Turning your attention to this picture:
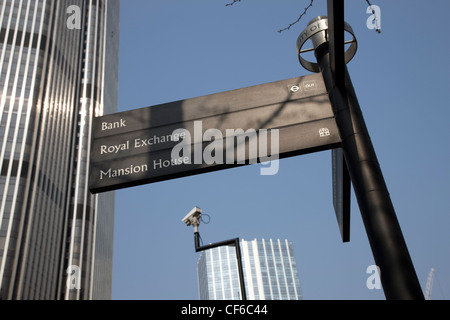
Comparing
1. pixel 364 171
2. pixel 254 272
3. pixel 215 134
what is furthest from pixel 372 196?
pixel 254 272

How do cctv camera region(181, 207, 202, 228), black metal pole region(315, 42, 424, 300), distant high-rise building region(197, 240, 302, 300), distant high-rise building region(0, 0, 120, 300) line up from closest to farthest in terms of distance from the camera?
black metal pole region(315, 42, 424, 300) < cctv camera region(181, 207, 202, 228) < distant high-rise building region(0, 0, 120, 300) < distant high-rise building region(197, 240, 302, 300)

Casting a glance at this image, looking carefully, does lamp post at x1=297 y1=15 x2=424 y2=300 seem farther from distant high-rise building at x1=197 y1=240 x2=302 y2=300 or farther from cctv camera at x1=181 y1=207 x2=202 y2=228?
distant high-rise building at x1=197 y1=240 x2=302 y2=300

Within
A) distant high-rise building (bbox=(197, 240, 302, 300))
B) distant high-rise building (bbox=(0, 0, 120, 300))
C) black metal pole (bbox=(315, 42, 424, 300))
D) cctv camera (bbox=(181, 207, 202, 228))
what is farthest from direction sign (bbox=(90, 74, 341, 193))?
distant high-rise building (bbox=(197, 240, 302, 300))

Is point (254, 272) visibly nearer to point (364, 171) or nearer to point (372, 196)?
point (364, 171)

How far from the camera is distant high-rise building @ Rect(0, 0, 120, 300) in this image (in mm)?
61625

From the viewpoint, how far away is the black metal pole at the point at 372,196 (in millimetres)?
A: 2941

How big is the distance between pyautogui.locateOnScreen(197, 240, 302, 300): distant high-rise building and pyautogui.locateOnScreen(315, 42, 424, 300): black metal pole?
175134mm

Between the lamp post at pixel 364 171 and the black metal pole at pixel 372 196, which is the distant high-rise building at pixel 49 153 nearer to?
the lamp post at pixel 364 171

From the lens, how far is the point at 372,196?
3.40 m

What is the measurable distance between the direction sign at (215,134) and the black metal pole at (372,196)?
0.19m

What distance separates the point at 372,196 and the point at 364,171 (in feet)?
0.83

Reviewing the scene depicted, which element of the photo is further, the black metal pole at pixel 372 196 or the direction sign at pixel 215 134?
the direction sign at pixel 215 134

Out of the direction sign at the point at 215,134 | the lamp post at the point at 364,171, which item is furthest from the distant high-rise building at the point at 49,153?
the lamp post at the point at 364,171
